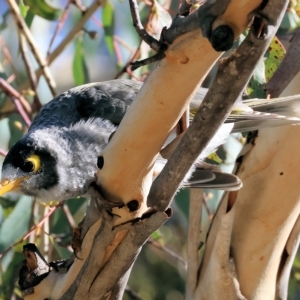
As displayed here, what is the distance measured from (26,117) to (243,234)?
1.05 meters

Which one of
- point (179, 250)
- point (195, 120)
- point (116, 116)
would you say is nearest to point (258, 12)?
point (195, 120)

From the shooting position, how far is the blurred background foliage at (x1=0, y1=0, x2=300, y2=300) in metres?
2.15

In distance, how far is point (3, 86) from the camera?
7.55 ft

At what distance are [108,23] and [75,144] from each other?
97 centimetres

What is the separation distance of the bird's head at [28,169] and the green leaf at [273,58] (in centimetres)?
72

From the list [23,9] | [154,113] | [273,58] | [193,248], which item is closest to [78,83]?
[23,9]

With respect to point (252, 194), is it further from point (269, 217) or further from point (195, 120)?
point (195, 120)

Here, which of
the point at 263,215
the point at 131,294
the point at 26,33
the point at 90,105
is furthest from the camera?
the point at 131,294

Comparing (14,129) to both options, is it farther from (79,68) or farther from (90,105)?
(90,105)

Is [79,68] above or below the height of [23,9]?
below

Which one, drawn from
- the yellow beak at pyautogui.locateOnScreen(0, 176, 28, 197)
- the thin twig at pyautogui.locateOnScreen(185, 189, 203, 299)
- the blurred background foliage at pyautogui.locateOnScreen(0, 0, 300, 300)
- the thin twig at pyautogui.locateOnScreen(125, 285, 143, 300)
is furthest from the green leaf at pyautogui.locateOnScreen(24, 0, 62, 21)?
the thin twig at pyautogui.locateOnScreen(125, 285, 143, 300)

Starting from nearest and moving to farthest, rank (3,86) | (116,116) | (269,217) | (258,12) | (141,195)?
(258,12) → (141,195) → (269,217) → (116,116) → (3,86)

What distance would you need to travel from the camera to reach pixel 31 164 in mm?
1708

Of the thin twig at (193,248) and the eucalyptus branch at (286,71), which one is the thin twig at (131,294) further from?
the eucalyptus branch at (286,71)
